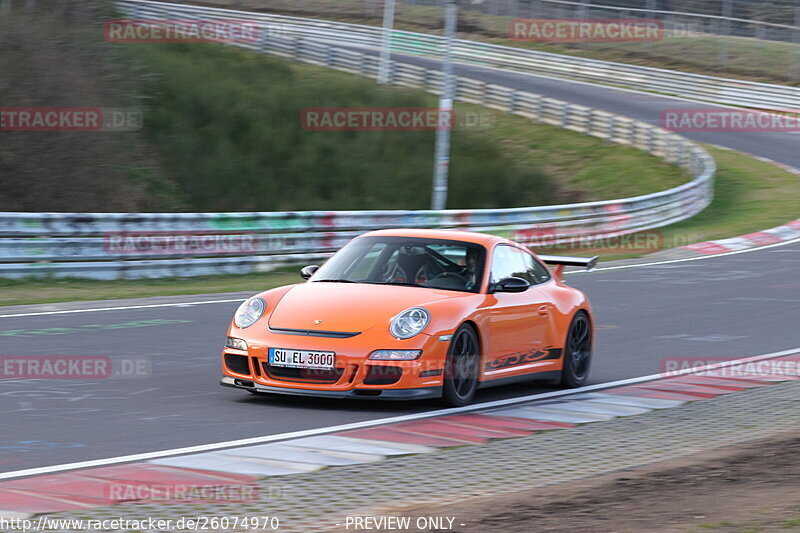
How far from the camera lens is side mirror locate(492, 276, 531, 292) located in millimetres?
9731

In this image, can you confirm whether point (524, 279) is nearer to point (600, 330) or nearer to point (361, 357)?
point (361, 357)

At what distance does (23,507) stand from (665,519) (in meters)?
2.96

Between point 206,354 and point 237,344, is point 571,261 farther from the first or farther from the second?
point 206,354

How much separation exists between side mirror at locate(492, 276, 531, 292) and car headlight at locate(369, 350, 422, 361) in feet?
4.11

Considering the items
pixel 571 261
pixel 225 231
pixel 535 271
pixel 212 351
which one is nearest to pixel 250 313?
pixel 212 351

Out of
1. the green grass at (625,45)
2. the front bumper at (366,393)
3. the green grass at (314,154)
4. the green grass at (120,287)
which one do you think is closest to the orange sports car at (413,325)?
the front bumper at (366,393)

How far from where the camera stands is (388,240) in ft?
33.0

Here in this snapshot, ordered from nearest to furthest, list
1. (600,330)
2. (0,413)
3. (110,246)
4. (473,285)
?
(0,413), (473,285), (600,330), (110,246)

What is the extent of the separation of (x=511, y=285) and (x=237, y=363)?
7.44ft

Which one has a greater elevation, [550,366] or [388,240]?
[388,240]

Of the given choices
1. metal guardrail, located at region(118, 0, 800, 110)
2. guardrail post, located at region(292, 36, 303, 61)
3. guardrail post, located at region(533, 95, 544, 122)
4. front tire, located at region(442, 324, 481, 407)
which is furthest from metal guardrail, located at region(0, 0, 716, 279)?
metal guardrail, located at region(118, 0, 800, 110)

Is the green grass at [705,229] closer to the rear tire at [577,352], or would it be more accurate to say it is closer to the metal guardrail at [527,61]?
the rear tire at [577,352]

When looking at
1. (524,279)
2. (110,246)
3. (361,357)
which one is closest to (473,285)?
(524,279)

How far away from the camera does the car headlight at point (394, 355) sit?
8758mm
